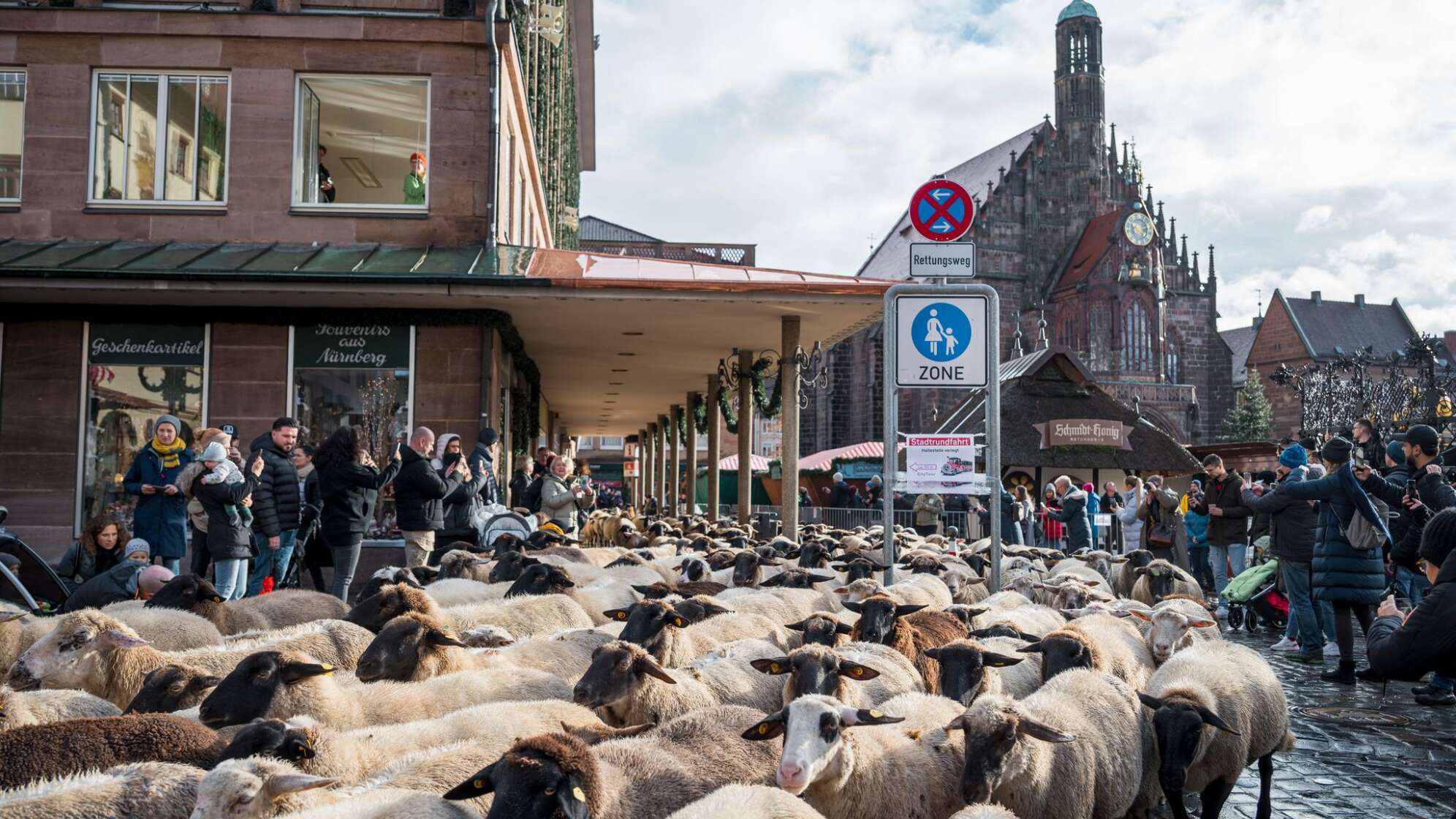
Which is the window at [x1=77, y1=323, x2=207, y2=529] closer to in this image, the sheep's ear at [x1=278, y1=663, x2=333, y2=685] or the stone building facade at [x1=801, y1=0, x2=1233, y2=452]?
the sheep's ear at [x1=278, y1=663, x2=333, y2=685]

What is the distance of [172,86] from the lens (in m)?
15.0

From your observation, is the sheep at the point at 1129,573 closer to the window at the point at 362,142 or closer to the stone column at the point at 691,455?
the window at the point at 362,142

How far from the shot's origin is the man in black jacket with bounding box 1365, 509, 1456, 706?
4531 millimetres

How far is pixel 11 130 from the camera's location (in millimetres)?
14930

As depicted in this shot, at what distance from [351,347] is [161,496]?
16.0 feet

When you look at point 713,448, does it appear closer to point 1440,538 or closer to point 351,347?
point 351,347

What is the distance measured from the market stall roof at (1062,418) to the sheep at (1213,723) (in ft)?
96.8

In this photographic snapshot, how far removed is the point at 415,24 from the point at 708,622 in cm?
1084

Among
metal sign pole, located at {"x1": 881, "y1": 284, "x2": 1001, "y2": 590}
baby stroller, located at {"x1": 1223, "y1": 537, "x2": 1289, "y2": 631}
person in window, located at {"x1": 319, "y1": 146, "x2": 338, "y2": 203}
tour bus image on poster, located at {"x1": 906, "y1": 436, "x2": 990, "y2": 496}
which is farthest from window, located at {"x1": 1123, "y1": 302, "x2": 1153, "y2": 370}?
tour bus image on poster, located at {"x1": 906, "y1": 436, "x2": 990, "y2": 496}

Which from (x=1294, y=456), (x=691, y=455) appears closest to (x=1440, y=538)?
(x=1294, y=456)

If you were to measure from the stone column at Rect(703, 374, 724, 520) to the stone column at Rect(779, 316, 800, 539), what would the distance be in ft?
18.3

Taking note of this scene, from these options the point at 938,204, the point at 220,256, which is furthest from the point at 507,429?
the point at 938,204

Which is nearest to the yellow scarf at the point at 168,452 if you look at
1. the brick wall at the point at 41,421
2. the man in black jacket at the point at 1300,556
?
the brick wall at the point at 41,421

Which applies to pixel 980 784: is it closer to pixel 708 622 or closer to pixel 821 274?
pixel 708 622
